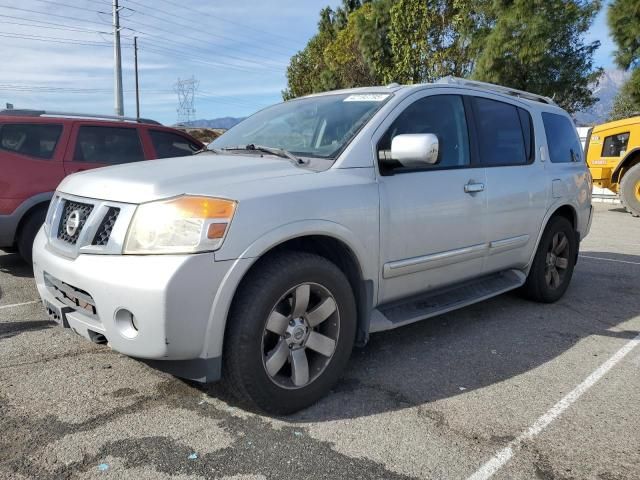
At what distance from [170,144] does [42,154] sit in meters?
1.77

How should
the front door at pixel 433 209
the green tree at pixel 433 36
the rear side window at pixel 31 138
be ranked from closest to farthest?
the front door at pixel 433 209, the rear side window at pixel 31 138, the green tree at pixel 433 36

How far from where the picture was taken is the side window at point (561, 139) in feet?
16.3

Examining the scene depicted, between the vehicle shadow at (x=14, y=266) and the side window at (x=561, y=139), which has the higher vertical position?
the side window at (x=561, y=139)

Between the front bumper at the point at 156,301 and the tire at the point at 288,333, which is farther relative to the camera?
the tire at the point at 288,333

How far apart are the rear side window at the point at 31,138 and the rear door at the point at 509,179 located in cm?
458

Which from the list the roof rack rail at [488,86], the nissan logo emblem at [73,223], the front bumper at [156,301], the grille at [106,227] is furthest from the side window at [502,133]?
the nissan logo emblem at [73,223]

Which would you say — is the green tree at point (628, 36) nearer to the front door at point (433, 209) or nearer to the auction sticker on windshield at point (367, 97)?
the front door at point (433, 209)

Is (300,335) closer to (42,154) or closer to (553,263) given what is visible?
(553,263)

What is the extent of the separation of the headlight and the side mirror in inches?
42.1

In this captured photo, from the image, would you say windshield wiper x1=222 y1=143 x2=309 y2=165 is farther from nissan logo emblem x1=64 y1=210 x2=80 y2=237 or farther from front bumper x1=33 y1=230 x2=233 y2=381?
nissan logo emblem x1=64 y1=210 x2=80 y2=237

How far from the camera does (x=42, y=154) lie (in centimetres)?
592

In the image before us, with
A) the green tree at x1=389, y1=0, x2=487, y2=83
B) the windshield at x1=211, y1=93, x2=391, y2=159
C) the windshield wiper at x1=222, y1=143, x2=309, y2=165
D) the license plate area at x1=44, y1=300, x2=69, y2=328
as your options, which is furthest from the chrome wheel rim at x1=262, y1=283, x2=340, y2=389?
the green tree at x1=389, y1=0, x2=487, y2=83

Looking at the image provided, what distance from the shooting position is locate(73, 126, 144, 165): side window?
250 inches

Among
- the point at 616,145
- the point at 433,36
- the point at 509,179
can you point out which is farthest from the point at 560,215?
the point at 433,36
